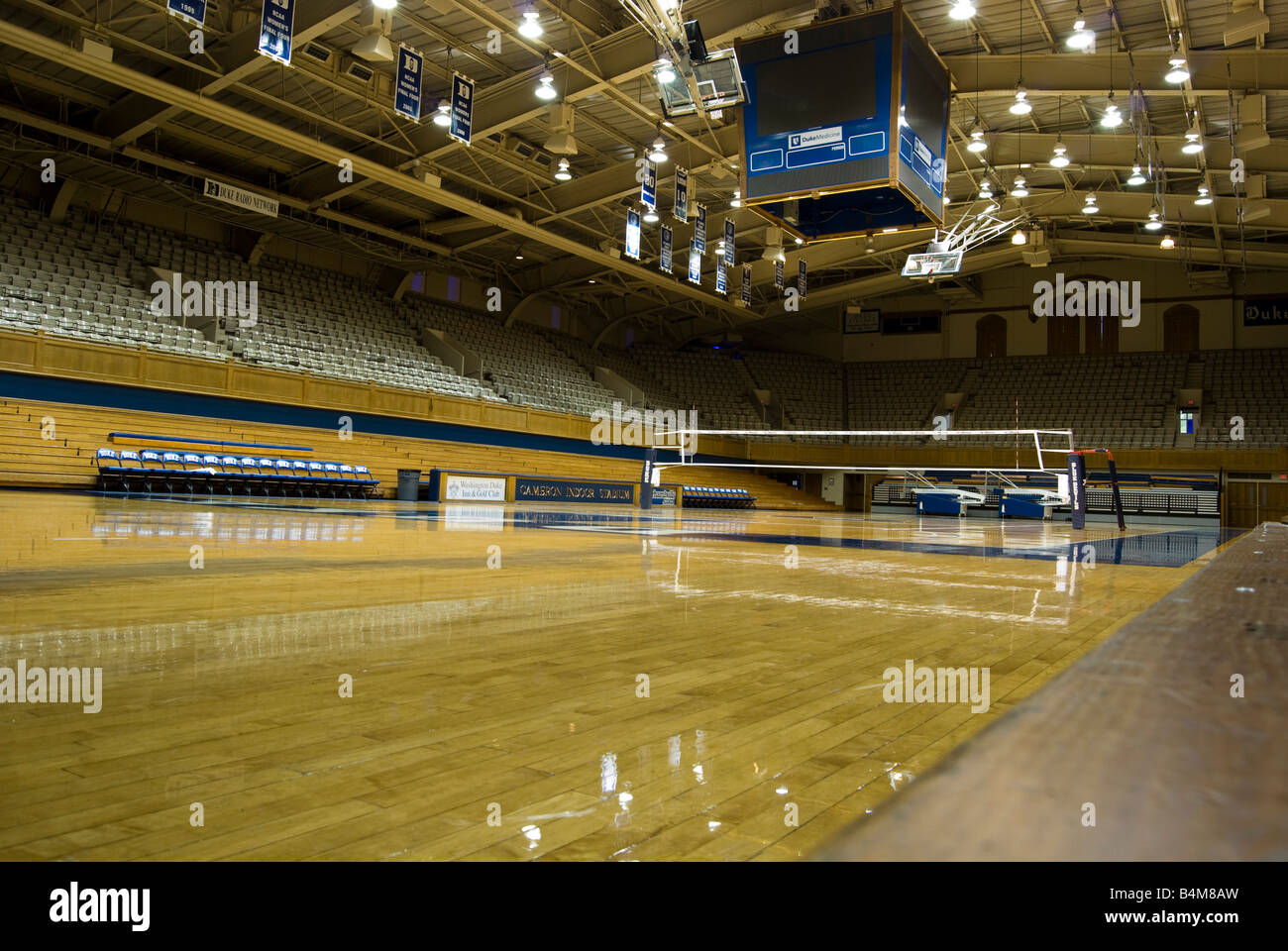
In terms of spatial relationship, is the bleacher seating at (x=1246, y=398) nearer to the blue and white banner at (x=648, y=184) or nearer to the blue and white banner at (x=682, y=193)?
the blue and white banner at (x=682, y=193)

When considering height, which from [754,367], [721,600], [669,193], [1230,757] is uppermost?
[669,193]

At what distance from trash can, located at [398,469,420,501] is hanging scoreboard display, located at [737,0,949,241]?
1325 centimetres

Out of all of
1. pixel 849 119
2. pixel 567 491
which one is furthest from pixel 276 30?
pixel 567 491

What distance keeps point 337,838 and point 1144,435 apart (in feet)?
116

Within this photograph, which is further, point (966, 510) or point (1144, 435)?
point (1144, 435)

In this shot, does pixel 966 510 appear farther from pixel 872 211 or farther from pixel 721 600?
pixel 721 600

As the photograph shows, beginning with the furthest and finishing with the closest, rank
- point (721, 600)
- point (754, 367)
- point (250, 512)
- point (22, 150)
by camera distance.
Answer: point (754, 367), point (22, 150), point (250, 512), point (721, 600)

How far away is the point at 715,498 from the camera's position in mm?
28422

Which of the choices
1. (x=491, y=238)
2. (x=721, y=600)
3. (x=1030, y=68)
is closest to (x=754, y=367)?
(x=491, y=238)

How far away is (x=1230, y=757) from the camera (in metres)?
0.68
